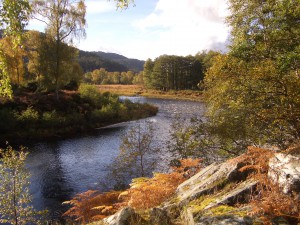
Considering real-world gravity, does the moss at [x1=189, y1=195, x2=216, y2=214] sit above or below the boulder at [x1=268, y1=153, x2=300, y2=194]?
below

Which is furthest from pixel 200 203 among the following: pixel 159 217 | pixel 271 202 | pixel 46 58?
pixel 46 58

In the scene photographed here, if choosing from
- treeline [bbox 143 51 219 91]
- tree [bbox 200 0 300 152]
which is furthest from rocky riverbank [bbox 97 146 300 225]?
treeline [bbox 143 51 219 91]

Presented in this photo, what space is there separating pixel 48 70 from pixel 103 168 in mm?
26988

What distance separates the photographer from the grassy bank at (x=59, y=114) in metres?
34.2

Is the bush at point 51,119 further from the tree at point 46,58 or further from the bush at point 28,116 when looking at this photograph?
the tree at point 46,58

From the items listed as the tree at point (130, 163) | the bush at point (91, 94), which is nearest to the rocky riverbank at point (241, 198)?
the tree at point (130, 163)

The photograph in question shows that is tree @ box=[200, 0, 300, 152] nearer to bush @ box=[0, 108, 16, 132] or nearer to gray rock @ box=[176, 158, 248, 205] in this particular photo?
gray rock @ box=[176, 158, 248, 205]

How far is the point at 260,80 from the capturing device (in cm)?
1176

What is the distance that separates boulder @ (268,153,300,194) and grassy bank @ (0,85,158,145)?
103 ft

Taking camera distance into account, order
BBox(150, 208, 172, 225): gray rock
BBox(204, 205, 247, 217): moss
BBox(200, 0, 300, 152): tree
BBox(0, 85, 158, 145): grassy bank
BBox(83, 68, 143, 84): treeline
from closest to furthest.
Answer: BBox(204, 205, 247, 217): moss → BBox(150, 208, 172, 225): gray rock → BBox(200, 0, 300, 152): tree → BBox(0, 85, 158, 145): grassy bank → BBox(83, 68, 143, 84): treeline

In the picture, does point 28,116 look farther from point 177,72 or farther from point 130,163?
point 177,72

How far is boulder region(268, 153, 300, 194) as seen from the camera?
219 inches

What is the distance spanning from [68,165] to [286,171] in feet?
69.3

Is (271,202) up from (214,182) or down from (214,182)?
up
